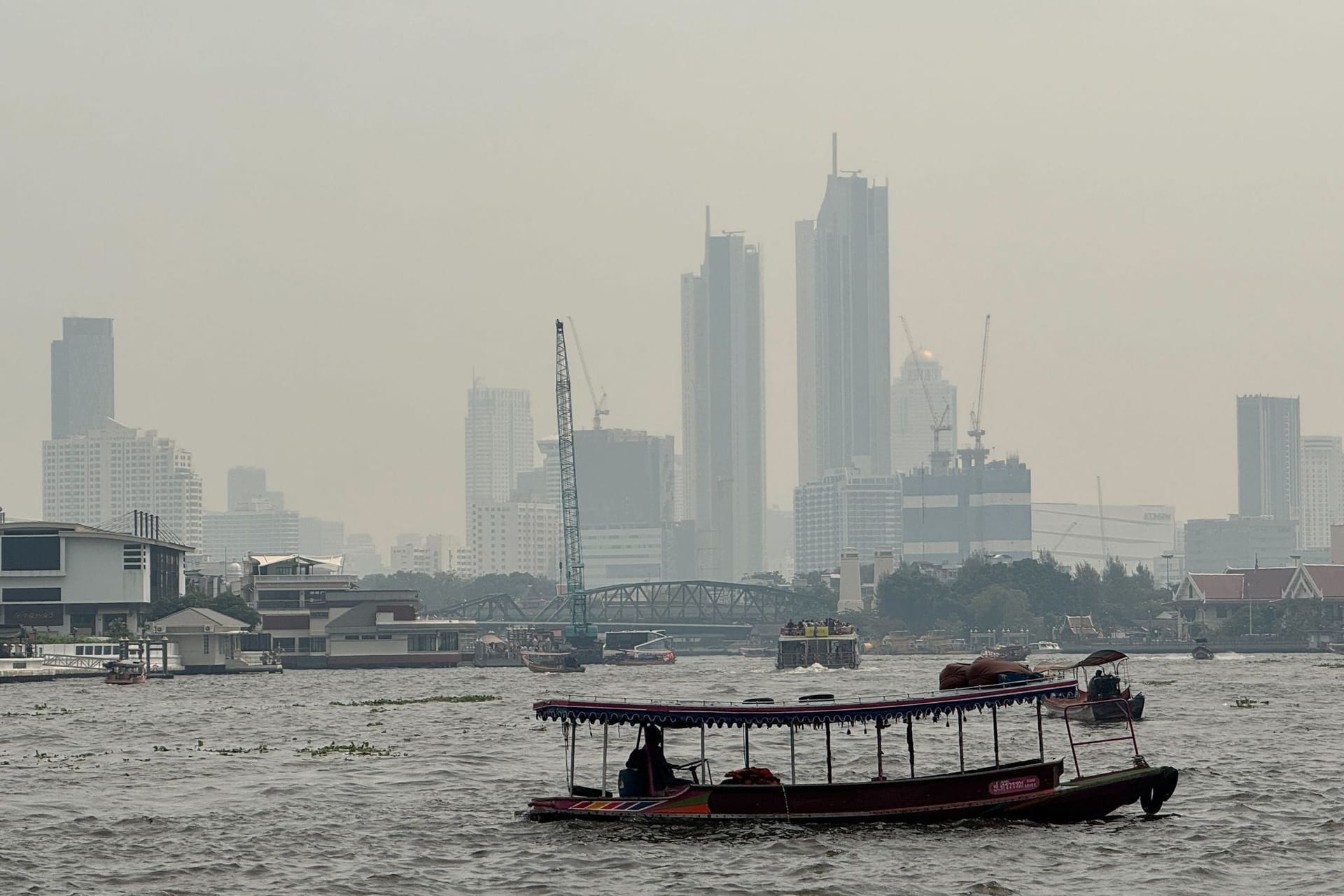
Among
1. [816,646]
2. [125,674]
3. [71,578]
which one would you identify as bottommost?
[816,646]

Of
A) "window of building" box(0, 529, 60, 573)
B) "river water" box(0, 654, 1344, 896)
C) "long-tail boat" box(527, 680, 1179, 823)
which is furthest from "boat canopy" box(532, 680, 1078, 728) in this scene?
"window of building" box(0, 529, 60, 573)

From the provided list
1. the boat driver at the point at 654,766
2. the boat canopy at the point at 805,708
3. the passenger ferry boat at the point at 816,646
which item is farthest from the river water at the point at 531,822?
the passenger ferry boat at the point at 816,646

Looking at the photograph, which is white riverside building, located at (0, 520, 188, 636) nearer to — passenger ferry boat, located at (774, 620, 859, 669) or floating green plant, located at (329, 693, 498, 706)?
floating green plant, located at (329, 693, 498, 706)

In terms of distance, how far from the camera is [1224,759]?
66000 millimetres

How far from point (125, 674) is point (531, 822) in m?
95.9

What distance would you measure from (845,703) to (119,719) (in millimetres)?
56218

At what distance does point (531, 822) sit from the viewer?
48719 mm

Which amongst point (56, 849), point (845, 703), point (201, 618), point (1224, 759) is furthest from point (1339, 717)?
point (201, 618)

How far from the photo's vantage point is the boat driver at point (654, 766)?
4731cm

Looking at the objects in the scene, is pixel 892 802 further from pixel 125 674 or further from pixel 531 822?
pixel 125 674

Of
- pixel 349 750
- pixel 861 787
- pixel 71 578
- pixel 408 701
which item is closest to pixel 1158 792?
pixel 861 787

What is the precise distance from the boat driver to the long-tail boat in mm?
136

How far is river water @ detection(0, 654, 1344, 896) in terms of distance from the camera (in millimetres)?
41094

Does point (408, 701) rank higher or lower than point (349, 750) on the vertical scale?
lower
